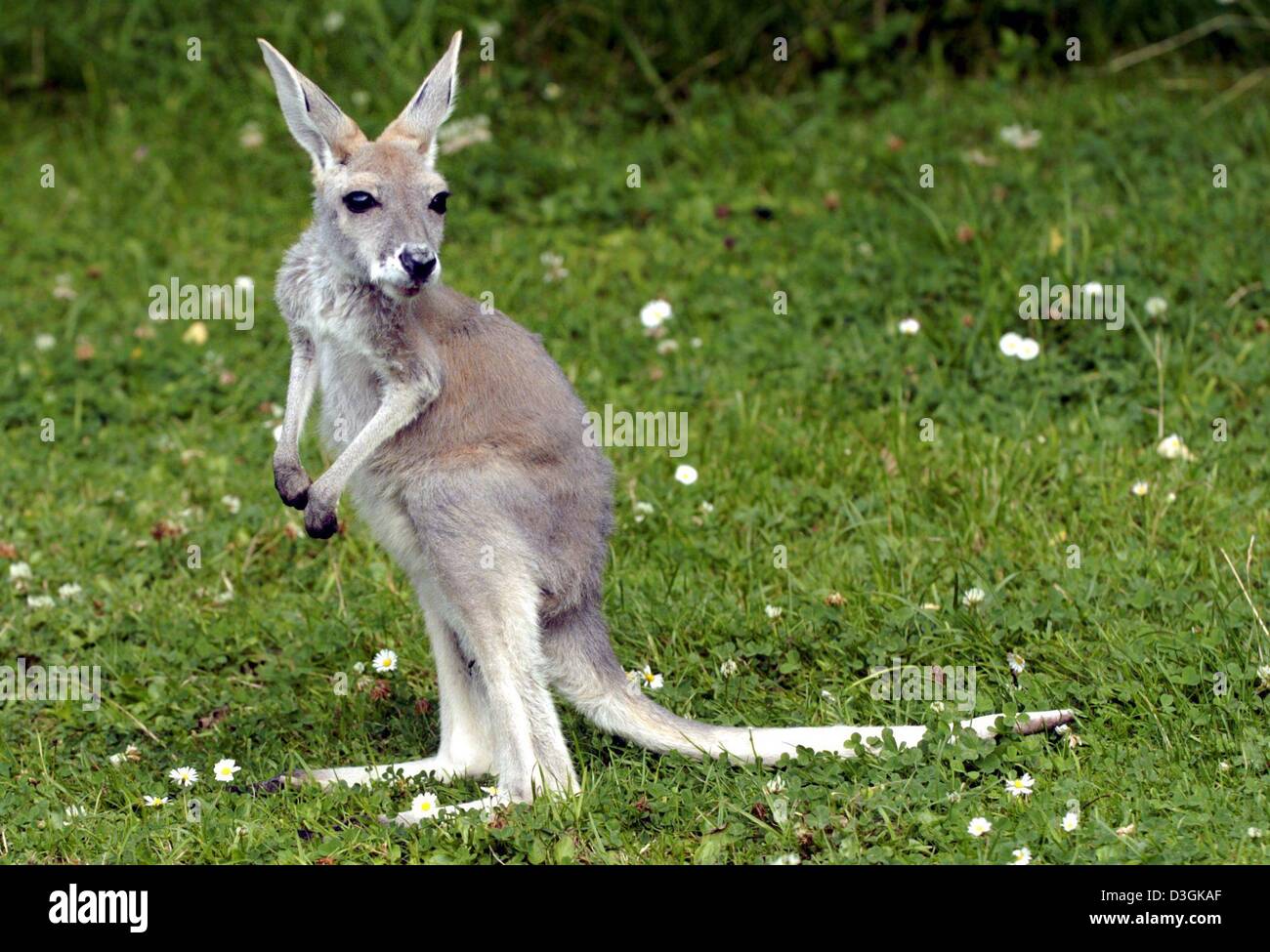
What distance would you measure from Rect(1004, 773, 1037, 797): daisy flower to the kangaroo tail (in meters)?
0.20

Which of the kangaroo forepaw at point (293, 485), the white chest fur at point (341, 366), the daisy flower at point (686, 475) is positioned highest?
the white chest fur at point (341, 366)

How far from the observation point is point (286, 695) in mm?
4832

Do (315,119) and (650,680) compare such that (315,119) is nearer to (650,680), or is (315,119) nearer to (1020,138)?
(650,680)

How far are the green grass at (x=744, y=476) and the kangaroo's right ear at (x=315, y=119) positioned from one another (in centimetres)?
154

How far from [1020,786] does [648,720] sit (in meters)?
0.94

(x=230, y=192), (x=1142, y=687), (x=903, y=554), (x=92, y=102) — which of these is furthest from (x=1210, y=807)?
(x=92, y=102)

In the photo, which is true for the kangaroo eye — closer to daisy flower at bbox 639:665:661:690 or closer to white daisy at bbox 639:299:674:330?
daisy flower at bbox 639:665:661:690

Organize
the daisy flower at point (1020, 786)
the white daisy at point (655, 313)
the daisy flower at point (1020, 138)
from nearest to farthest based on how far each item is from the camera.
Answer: the daisy flower at point (1020, 786), the white daisy at point (655, 313), the daisy flower at point (1020, 138)

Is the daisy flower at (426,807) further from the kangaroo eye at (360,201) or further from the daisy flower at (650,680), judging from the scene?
the kangaroo eye at (360,201)

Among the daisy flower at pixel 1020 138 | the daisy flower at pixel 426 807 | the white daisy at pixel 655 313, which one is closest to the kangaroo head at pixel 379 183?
the daisy flower at pixel 426 807

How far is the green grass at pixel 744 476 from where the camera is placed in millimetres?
4055

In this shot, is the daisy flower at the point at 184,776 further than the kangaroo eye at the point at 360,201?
Yes

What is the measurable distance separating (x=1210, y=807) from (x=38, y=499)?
13.5ft

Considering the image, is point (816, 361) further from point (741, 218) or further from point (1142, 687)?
point (1142, 687)
